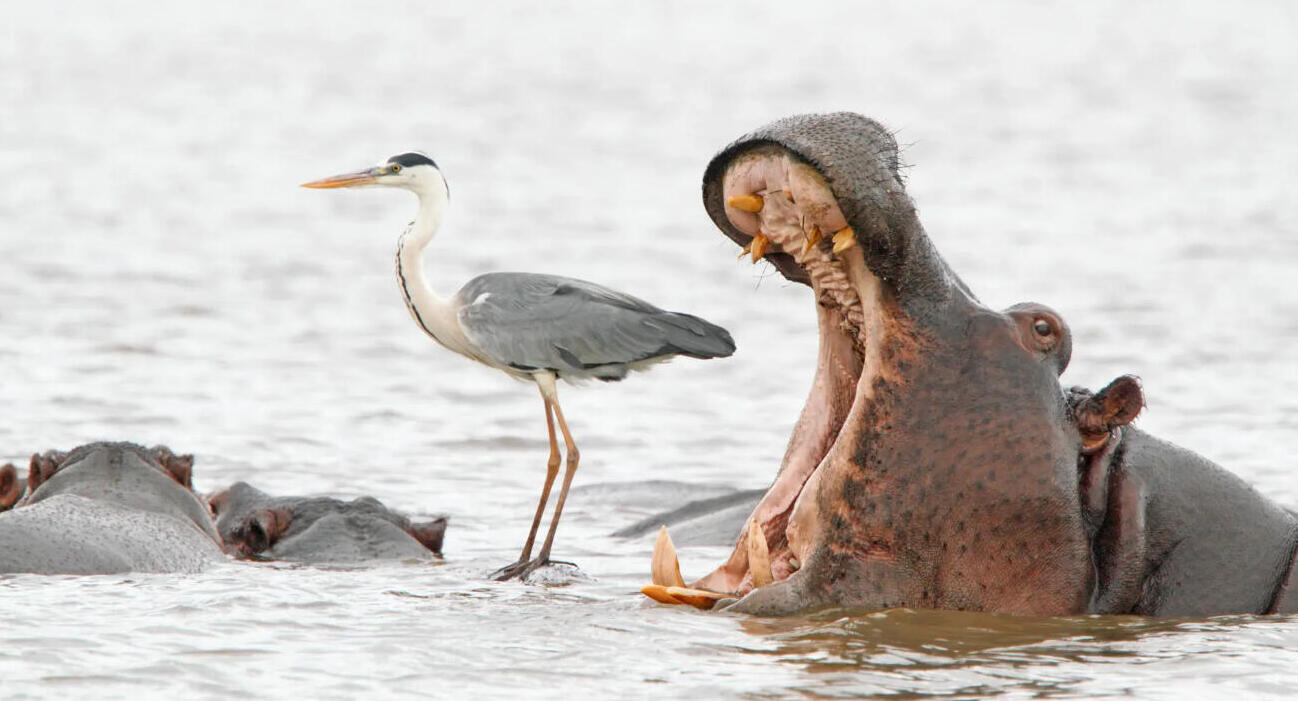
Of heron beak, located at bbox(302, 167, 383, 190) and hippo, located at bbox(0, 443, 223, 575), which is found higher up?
heron beak, located at bbox(302, 167, 383, 190)

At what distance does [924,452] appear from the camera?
4.47 metres

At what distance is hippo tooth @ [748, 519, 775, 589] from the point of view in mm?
4578

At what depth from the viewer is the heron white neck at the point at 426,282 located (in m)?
8.47

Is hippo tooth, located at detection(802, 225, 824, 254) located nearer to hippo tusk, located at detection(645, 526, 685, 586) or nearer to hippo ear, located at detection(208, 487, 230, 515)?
hippo tusk, located at detection(645, 526, 685, 586)

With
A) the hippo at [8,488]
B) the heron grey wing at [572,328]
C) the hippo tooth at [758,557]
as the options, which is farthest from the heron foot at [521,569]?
the hippo tooth at [758,557]

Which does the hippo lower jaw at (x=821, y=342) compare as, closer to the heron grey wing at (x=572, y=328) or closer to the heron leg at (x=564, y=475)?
the heron leg at (x=564, y=475)

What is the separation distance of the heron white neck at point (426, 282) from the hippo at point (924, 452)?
3.90 metres

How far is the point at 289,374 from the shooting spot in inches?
444

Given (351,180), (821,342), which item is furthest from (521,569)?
(351,180)

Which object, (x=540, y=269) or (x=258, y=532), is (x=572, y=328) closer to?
(x=258, y=532)

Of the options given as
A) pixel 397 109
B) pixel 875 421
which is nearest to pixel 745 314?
pixel 875 421

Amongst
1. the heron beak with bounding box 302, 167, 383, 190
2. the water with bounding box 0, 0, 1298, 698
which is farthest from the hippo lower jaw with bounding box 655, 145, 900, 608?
the heron beak with bounding box 302, 167, 383, 190

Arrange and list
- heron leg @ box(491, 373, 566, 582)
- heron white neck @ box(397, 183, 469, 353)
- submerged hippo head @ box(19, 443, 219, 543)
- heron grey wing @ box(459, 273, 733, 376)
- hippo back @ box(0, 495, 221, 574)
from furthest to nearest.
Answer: heron white neck @ box(397, 183, 469, 353), heron grey wing @ box(459, 273, 733, 376), heron leg @ box(491, 373, 566, 582), submerged hippo head @ box(19, 443, 219, 543), hippo back @ box(0, 495, 221, 574)

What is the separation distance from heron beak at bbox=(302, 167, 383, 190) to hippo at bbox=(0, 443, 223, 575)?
97.8 inches
